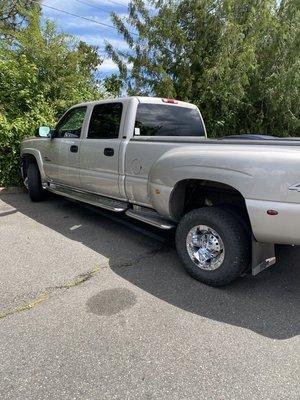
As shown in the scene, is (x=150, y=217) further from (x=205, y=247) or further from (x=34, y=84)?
(x=34, y=84)

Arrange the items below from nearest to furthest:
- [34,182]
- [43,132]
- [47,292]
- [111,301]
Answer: [111,301]
[47,292]
[43,132]
[34,182]

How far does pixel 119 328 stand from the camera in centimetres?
312

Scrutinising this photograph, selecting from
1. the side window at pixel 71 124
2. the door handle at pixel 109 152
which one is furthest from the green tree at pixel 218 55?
the door handle at pixel 109 152

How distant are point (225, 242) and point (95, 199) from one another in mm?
2519

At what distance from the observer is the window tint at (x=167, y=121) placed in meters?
5.06

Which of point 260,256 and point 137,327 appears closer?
point 137,327

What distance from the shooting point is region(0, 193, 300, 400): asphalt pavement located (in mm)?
2488

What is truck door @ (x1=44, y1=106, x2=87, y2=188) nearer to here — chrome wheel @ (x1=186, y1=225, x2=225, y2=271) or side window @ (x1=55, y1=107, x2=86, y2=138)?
side window @ (x1=55, y1=107, x2=86, y2=138)

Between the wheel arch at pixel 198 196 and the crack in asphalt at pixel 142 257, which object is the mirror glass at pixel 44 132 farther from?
the wheel arch at pixel 198 196

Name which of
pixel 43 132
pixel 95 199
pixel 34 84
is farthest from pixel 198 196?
pixel 34 84

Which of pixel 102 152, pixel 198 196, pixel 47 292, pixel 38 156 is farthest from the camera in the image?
pixel 38 156

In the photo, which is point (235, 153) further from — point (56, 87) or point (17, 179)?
point (56, 87)

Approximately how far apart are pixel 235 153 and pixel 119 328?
1.85 metres

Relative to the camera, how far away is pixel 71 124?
624 centimetres
